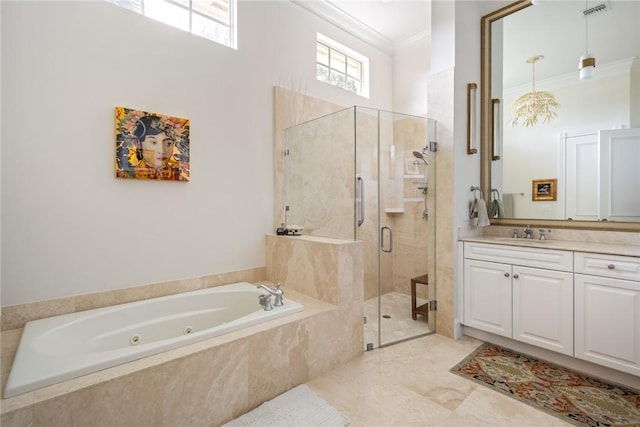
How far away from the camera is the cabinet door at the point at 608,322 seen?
1806 mm

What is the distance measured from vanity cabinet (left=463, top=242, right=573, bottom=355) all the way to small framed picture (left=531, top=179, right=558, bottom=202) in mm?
645

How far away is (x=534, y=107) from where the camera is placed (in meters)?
2.65

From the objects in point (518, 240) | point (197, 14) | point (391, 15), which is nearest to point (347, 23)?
point (391, 15)

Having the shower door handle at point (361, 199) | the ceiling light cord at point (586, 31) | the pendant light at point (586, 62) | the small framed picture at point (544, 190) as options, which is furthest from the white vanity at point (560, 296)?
the ceiling light cord at point (586, 31)

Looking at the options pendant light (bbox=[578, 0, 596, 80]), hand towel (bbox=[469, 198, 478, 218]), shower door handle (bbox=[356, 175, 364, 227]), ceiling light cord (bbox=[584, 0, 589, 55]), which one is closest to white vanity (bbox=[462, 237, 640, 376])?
hand towel (bbox=[469, 198, 478, 218])

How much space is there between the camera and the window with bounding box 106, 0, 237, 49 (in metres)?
2.22

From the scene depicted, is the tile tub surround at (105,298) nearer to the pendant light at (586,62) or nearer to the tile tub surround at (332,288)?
the tile tub surround at (332,288)

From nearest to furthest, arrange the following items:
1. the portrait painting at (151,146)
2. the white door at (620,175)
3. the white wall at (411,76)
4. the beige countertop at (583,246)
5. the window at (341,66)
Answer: the beige countertop at (583,246)
the portrait painting at (151,146)
the white door at (620,175)
the window at (341,66)
the white wall at (411,76)

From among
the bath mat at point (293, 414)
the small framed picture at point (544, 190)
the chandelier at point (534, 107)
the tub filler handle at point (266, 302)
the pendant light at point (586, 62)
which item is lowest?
the bath mat at point (293, 414)

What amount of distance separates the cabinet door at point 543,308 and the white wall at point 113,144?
2.18 meters

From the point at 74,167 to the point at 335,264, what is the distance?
6.04 feet

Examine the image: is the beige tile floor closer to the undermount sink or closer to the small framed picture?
the undermount sink

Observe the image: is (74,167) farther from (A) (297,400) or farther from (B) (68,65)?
(A) (297,400)

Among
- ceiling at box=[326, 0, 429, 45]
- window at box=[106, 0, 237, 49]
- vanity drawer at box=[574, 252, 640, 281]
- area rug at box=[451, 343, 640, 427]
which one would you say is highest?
ceiling at box=[326, 0, 429, 45]
